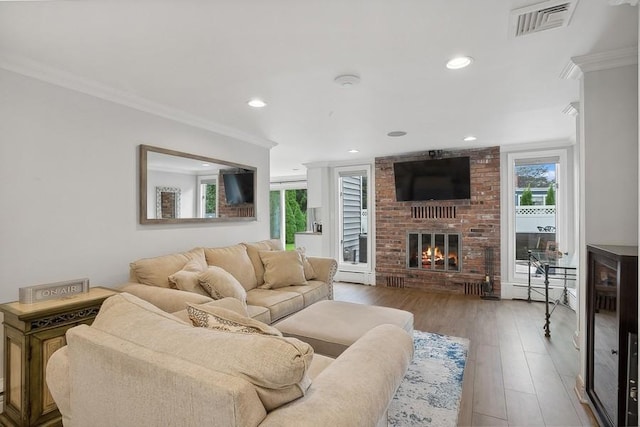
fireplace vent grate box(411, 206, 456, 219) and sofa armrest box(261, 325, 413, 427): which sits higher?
fireplace vent grate box(411, 206, 456, 219)

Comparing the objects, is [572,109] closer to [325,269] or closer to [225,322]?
[325,269]

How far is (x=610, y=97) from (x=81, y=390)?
10.3 ft

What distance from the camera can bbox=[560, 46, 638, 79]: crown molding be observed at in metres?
1.96

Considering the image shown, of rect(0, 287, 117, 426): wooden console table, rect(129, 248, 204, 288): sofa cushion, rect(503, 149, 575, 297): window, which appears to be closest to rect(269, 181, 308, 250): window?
rect(503, 149, 575, 297): window

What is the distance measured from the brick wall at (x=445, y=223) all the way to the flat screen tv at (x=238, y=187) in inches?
99.6

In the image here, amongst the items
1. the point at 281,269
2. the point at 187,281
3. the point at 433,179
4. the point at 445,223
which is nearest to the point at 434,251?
the point at 445,223

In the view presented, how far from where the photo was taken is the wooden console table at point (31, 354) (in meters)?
1.79

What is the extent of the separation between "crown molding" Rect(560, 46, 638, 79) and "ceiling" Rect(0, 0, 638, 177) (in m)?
0.06

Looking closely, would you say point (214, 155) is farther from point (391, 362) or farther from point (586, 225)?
point (586, 225)

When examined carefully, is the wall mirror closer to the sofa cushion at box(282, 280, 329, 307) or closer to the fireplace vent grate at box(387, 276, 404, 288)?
the sofa cushion at box(282, 280, 329, 307)

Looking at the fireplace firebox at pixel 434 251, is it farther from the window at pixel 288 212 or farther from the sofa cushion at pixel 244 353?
the sofa cushion at pixel 244 353

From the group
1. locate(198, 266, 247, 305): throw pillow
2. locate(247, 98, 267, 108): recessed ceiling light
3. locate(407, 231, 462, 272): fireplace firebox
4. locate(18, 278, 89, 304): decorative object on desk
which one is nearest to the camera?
locate(18, 278, 89, 304): decorative object on desk

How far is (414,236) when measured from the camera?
5.53m

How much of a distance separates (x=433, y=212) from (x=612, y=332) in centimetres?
367
